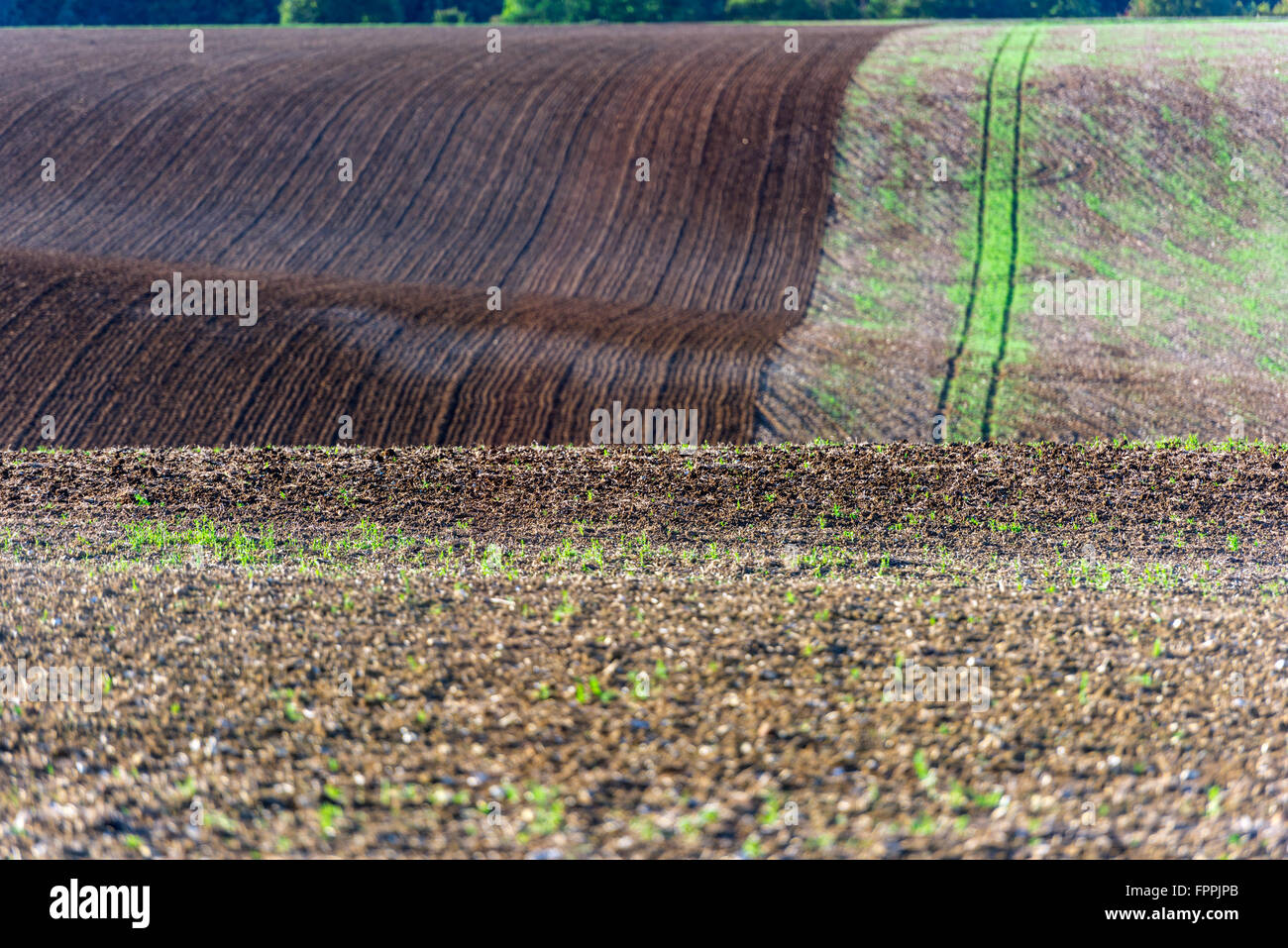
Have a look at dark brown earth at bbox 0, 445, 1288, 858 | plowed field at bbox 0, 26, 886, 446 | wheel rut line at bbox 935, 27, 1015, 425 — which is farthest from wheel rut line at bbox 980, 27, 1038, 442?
dark brown earth at bbox 0, 445, 1288, 858

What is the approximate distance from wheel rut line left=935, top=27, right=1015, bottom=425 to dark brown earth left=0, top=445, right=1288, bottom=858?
29.7 feet

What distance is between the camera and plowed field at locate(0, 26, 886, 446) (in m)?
21.0

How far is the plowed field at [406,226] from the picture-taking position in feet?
A: 68.8

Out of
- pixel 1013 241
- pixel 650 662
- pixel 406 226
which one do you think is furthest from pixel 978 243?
pixel 650 662

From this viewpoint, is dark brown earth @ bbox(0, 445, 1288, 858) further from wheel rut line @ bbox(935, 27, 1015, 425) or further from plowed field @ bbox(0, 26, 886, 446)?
wheel rut line @ bbox(935, 27, 1015, 425)

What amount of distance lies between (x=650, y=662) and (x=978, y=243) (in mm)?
25347

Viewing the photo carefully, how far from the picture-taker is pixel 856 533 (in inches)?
485

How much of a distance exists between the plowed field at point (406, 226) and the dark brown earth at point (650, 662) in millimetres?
7306

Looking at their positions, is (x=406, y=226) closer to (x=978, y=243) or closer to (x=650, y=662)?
(x=978, y=243)

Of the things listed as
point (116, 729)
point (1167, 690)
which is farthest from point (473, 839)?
point (1167, 690)

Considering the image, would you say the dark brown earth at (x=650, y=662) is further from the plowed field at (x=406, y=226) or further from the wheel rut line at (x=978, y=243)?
the wheel rut line at (x=978, y=243)

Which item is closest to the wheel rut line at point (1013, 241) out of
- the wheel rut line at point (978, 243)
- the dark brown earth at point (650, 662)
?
the wheel rut line at point (978, 243)

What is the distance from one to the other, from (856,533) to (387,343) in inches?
519
